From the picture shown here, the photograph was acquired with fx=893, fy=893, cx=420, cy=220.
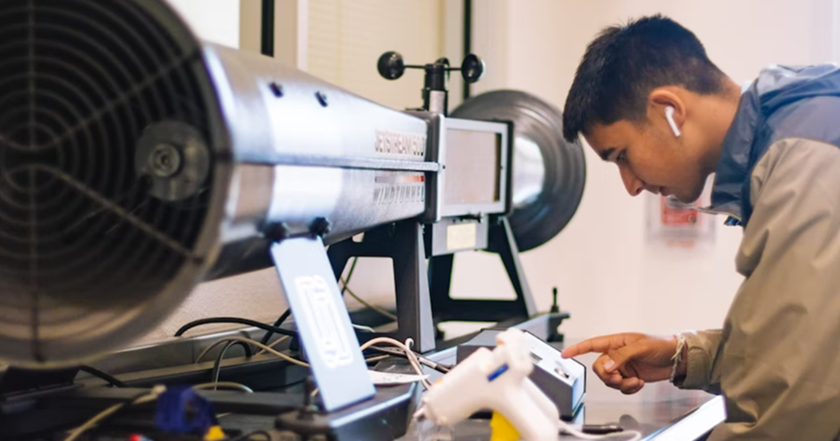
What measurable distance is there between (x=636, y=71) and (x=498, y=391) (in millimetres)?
739

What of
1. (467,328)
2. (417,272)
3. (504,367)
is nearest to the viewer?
(504,367)

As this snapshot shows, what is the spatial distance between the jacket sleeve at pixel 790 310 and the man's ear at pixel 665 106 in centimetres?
26

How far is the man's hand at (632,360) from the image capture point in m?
1.36

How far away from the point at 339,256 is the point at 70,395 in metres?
0.53

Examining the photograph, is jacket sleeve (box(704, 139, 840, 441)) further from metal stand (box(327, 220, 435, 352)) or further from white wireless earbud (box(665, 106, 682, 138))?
metal stand (box(327, 220, 435, 352))

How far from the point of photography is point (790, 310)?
1.06m

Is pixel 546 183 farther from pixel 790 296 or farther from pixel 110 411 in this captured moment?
pixel 110 411

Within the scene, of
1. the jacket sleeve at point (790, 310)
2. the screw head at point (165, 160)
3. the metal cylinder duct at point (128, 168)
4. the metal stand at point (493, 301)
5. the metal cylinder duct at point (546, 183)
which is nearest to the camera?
the metal cylinder duct at point (128, 168)

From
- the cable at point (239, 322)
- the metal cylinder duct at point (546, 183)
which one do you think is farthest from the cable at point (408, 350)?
the metal cylinder duct at point (546, 183)

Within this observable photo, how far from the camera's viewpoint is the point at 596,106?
55.6 inches

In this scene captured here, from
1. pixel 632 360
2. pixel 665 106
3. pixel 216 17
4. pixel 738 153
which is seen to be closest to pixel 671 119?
pixel 665 106

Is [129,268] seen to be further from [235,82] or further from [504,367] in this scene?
[504,367]

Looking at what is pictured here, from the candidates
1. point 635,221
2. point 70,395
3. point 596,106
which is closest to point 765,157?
point 596,106

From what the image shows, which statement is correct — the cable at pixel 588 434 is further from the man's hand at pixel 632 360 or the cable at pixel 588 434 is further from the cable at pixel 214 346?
the cable at pixel 214 346
